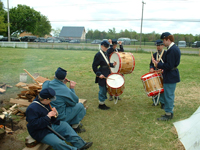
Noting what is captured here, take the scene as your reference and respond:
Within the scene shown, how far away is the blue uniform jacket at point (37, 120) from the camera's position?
3146 millimetres

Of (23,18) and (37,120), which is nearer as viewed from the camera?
(37,120)

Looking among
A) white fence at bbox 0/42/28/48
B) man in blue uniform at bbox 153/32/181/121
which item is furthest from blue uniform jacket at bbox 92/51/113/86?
white fence at bbox 0/42/28/48

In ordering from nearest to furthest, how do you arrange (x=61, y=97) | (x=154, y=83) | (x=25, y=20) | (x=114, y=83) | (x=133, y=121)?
1. (x=61, y=97)
2. (x=133, y=121)
3. (x=154, y=83)
4. (x=114, y=83)
5. (x=25, y=20)

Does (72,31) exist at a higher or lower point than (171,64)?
higher

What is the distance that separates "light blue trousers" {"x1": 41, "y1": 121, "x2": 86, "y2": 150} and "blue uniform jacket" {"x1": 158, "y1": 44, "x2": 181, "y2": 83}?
2789mm

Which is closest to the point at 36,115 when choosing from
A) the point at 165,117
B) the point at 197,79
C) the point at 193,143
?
the point at 193,143

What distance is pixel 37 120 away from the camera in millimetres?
3146

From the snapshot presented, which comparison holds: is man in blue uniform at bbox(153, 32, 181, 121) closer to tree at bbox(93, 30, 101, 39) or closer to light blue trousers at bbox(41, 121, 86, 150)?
light blue trousers at bbox(41, 121, 86, 150)

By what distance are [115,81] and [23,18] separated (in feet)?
165

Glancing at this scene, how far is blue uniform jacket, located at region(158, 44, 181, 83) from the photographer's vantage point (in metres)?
4.97

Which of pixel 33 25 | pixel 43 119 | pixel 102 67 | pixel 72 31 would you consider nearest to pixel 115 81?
pixel 102 67

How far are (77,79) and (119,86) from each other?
182 inches

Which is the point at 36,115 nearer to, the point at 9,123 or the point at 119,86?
the point at 9,123

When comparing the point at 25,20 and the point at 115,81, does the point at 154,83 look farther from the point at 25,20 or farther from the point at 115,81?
the point at 25,20
